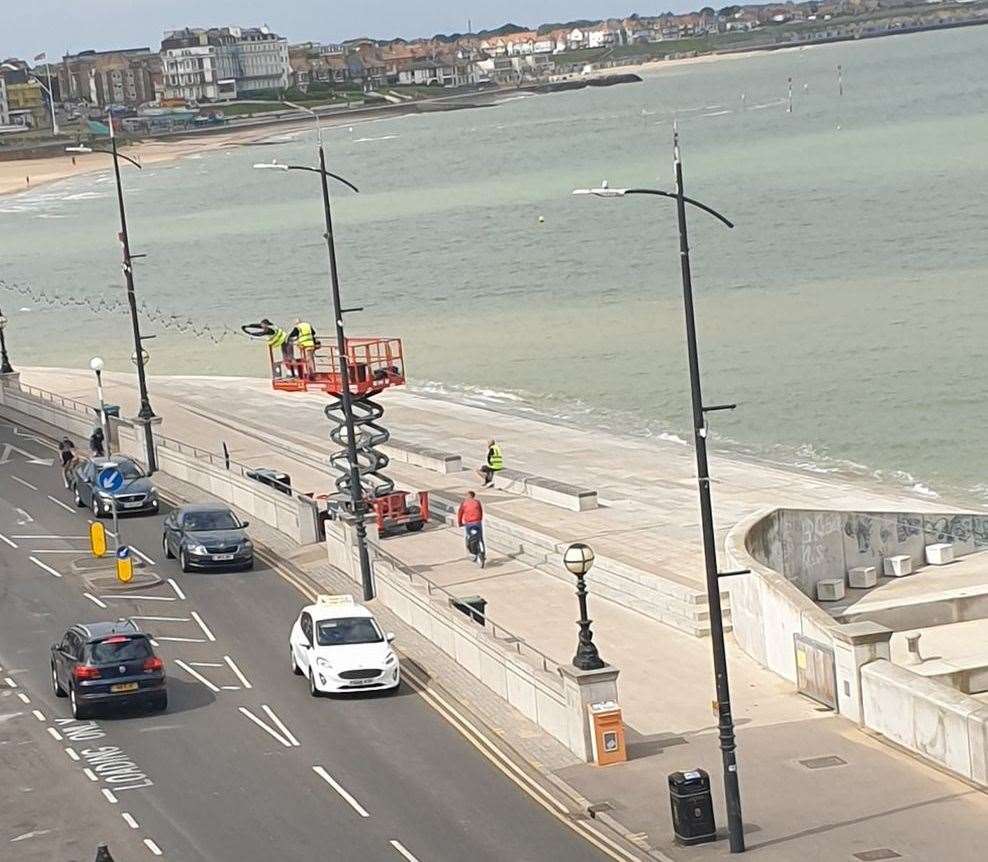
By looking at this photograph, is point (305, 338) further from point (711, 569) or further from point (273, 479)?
point (711, 569)

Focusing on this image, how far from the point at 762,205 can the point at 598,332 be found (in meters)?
54.6

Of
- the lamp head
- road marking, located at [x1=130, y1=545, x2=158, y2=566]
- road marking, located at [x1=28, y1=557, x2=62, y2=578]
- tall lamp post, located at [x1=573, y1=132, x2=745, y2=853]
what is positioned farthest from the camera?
road marking, located at [x1=130, y1=545, x2=158, y2=566]

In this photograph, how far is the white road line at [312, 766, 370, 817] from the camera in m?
24.1

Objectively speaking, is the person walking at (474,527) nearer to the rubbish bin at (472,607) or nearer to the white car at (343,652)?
the rubbish bin at (472,607)

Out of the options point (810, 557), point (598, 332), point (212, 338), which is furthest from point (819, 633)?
point (212, 338)

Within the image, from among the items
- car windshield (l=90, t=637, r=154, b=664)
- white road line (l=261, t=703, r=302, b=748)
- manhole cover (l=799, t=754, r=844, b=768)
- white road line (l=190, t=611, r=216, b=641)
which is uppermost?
car windshield (l=90, t=637, r=154, b=664)

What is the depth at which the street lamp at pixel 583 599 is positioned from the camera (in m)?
25.0

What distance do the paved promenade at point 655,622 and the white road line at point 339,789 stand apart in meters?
2.75

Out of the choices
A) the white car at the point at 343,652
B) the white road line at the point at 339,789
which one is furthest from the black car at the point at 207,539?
the white road line at the point at 339,789

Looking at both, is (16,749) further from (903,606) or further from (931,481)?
(931,481)

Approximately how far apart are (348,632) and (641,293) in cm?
7748

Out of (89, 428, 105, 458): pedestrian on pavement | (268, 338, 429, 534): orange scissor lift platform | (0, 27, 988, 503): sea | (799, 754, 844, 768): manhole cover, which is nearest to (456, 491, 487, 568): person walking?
(268, 338, 429, 534): orange scissor lift platform

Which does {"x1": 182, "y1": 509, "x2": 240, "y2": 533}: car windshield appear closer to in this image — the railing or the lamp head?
the railing

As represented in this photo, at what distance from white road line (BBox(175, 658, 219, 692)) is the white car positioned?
1.37 m
